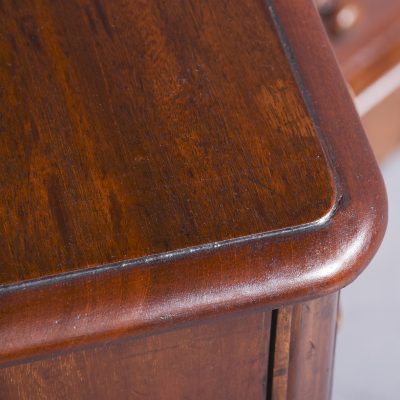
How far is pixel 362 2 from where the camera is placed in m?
1.10

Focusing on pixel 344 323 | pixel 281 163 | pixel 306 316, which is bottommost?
pixel 344 323

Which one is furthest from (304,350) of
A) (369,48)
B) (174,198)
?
(369,48)

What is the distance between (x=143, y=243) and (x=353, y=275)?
0.12 meters

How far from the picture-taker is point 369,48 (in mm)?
1157

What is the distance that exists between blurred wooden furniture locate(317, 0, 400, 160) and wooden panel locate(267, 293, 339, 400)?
1.92 ft

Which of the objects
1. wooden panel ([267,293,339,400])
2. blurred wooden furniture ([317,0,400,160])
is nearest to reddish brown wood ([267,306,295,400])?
wooden panel ([267,293,339,400])

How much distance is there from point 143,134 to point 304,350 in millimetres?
182

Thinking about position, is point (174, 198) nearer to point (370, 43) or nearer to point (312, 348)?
point (312, 348)

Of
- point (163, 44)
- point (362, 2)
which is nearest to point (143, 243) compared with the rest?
point (163, 44)

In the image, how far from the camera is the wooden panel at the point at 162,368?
540 mm

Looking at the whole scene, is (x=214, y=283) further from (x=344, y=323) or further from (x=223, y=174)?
(x=344, y=323)

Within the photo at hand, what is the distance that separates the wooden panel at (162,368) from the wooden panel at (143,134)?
0.08m

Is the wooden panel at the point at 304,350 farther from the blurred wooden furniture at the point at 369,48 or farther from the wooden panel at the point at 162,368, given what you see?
the blurred wooden furniture at the point at 369,48

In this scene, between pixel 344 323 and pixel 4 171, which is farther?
pixel 344 323
